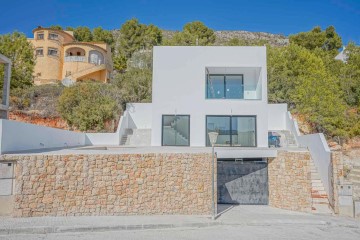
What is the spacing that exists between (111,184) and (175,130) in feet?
28.6

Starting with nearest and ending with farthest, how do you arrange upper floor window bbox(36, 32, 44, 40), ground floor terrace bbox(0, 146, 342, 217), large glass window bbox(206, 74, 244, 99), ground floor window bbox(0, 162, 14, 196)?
ground floor window bbox(0, 162, 14, 196)
ground floor terrace bbox(0, 146, 342, 217)
large glass window bbox(206, 74, 244, 99)
upper floor window bbox(36, 32, 44, 40)

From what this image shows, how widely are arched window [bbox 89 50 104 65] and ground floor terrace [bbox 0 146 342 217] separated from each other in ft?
115

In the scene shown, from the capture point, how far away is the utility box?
1137cm

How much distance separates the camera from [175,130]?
18453 mm

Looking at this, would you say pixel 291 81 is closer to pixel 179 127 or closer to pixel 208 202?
pixel 179 127

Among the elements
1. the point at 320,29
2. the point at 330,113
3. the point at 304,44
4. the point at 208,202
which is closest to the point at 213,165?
the point at 208,202

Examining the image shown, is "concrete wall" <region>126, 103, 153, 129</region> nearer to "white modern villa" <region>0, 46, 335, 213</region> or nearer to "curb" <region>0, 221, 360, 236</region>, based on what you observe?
"white modern villa" <region>0, 46, 335, 213</region>

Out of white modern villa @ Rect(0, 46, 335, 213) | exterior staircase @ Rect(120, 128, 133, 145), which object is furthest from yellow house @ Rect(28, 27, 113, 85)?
white modern villa @ Rect(0, 46, 335, 213)

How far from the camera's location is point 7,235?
798 centimetres

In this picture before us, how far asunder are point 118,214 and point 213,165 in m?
3.93

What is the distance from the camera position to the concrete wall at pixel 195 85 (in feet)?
→ 60.1

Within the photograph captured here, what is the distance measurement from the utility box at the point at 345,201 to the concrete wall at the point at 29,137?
1316 cm

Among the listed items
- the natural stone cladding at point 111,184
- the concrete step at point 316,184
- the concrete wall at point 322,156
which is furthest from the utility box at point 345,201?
the natural stone cladding at point 111,184

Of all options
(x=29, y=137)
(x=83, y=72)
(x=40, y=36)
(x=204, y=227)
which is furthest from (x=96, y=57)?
(x=204, y=227)
